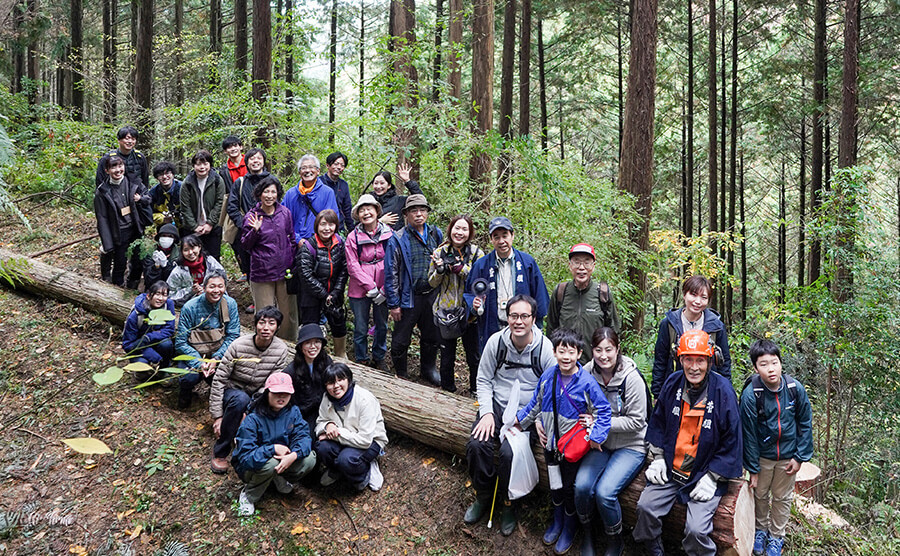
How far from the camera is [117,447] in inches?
221

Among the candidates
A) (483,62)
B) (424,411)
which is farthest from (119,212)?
(483,62)

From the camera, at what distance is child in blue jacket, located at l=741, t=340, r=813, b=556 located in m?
4.45

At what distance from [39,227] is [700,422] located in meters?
12.8

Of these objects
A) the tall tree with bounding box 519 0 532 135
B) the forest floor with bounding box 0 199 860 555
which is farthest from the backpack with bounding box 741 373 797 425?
the tall tree with bounding box 519 0 532 135

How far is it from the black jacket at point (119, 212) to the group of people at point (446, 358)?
0.02 m

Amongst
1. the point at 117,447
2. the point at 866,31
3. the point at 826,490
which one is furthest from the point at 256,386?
the point at 866,31

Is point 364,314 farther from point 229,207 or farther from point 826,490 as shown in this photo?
point 826,490

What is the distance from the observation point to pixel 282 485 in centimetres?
516

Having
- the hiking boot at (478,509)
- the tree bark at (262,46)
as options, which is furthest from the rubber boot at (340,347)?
the tree bark at (262,46)

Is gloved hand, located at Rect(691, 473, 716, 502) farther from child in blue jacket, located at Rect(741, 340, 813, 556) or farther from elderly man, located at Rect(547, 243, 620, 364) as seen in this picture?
elderly man, located at Rect(547, 243, 620, 364)

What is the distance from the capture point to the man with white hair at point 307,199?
23.3 feet

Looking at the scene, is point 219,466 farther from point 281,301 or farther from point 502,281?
point 502,281

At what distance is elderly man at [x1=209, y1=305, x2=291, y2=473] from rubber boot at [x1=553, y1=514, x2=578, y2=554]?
3.02 meters

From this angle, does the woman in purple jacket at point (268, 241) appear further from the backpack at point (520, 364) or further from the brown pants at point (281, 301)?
the backpack at point (520, 364)
